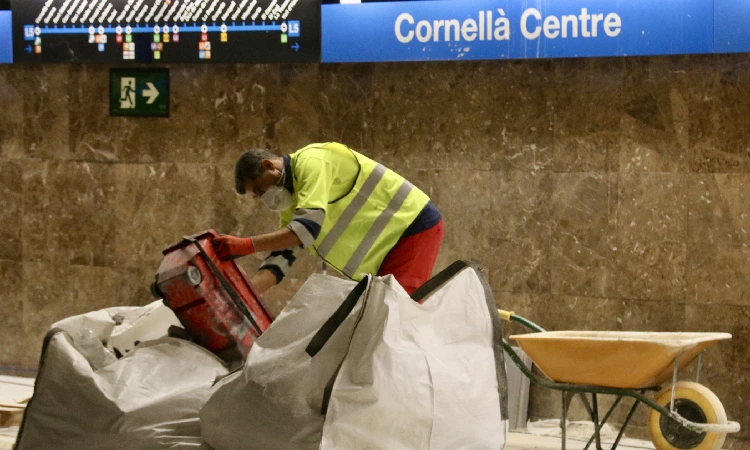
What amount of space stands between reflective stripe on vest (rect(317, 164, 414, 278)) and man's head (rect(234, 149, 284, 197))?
13.6 inches

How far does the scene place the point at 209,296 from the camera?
3506 millimetres

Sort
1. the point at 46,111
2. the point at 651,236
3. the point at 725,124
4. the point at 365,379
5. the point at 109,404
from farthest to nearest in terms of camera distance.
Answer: the point at 46,111
the point at 651,236
the point at 725,124
the point at 109,404
the point at 365,379

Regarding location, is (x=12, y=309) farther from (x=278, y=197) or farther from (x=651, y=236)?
(x=651, y=236)

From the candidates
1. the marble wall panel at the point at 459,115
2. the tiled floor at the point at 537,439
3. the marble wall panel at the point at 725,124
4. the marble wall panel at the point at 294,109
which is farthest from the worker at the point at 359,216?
the marble wall panel at the point at 725,124

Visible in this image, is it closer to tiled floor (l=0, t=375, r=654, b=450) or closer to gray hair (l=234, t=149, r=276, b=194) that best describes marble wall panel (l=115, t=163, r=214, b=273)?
tiled floor (l=0, t=375, r=654, b=450)

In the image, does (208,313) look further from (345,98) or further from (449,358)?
(345,98)

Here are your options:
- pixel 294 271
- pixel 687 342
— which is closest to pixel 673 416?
pixel 687 342

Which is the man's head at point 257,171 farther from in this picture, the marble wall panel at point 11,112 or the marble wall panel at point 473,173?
the marble wall panel at point 11,112

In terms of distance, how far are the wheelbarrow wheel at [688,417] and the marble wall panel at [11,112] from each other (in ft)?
13.7

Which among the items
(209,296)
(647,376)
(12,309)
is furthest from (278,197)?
(12,309)

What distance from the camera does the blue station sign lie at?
4562mm

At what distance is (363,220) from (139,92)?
2126 mm

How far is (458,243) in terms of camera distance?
17.1 ft

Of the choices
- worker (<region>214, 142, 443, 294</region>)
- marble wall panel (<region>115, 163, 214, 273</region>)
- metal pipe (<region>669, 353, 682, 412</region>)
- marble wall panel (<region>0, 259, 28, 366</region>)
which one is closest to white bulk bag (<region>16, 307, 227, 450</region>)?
worker (<region>214, 142, 443, 294</region>)
